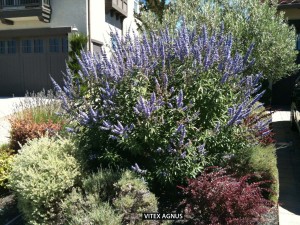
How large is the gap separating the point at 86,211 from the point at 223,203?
142 centimetres

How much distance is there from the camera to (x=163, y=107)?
432cm

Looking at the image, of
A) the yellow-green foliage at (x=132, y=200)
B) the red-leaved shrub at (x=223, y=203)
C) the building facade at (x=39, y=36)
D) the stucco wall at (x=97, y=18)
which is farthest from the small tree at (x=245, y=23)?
the stucco wall at (x=97, y=18)

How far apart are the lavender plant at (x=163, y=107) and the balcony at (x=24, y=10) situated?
16.1 m

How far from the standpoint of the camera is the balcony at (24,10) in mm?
19422

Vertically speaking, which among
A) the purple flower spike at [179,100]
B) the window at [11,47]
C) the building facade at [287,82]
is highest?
the window at [11,47]

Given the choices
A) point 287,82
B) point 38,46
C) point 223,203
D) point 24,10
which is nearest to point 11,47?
point 38,46

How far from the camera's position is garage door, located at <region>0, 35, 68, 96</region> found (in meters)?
20.1

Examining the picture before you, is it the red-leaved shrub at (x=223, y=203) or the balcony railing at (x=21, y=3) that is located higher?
the balcony railing at (x=21, y=3)

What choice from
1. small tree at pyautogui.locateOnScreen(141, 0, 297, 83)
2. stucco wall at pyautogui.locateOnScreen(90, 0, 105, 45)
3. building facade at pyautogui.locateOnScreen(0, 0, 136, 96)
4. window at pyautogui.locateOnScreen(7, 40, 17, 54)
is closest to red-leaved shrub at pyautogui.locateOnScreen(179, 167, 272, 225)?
small tree at pyautogui.locateOnScreen(141, 0, 297, 83)

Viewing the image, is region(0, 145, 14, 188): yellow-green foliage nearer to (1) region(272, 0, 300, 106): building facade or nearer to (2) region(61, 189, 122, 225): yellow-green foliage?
(2) region(61, 189, 122, 225): yellow-green foliage

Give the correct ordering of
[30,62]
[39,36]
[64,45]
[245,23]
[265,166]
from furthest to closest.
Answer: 1. [30,62]
2. [39,36]
3. [64,45]
4. [245,23]
5. [265,166]

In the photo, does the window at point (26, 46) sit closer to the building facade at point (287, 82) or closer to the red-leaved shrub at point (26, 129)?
the building facade at point (287, 82)

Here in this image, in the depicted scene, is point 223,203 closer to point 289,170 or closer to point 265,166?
point 265,166

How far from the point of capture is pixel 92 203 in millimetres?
3807
